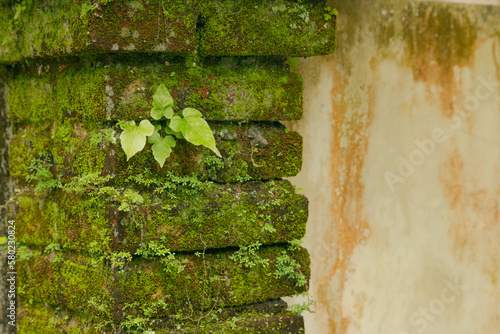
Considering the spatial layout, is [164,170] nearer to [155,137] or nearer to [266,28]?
[155,137]

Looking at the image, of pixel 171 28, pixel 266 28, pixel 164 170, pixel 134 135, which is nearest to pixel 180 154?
pixel 164 170

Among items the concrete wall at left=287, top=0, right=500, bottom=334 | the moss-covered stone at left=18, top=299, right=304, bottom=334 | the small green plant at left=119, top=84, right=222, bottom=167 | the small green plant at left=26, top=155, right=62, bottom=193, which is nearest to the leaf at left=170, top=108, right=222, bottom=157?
the small green plant at left=119, top=84, right=222, bottom=167

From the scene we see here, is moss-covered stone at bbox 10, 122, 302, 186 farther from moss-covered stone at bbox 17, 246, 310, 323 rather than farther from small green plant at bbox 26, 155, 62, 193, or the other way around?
moss-covered stone at bbox 17, 246, 310, 323

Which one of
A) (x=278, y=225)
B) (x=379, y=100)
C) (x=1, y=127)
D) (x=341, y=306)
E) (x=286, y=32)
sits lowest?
(x=341, y=306)

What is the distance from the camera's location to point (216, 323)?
2.40 meters

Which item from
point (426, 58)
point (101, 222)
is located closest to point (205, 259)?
point (101, 222)

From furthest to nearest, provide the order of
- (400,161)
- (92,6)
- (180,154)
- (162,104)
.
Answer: (400,161)
(180,154)
(162,104)
(92,6)

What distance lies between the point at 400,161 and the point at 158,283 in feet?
5.04

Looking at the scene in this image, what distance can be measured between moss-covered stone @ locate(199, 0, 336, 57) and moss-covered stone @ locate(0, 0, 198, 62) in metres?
0.10

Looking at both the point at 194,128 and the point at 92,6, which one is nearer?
the point at 92,6

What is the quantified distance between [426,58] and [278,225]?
4.55 ft

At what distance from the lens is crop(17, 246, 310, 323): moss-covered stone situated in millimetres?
2270

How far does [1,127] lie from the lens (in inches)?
112

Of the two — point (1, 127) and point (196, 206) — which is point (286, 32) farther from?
point (1, 127)
